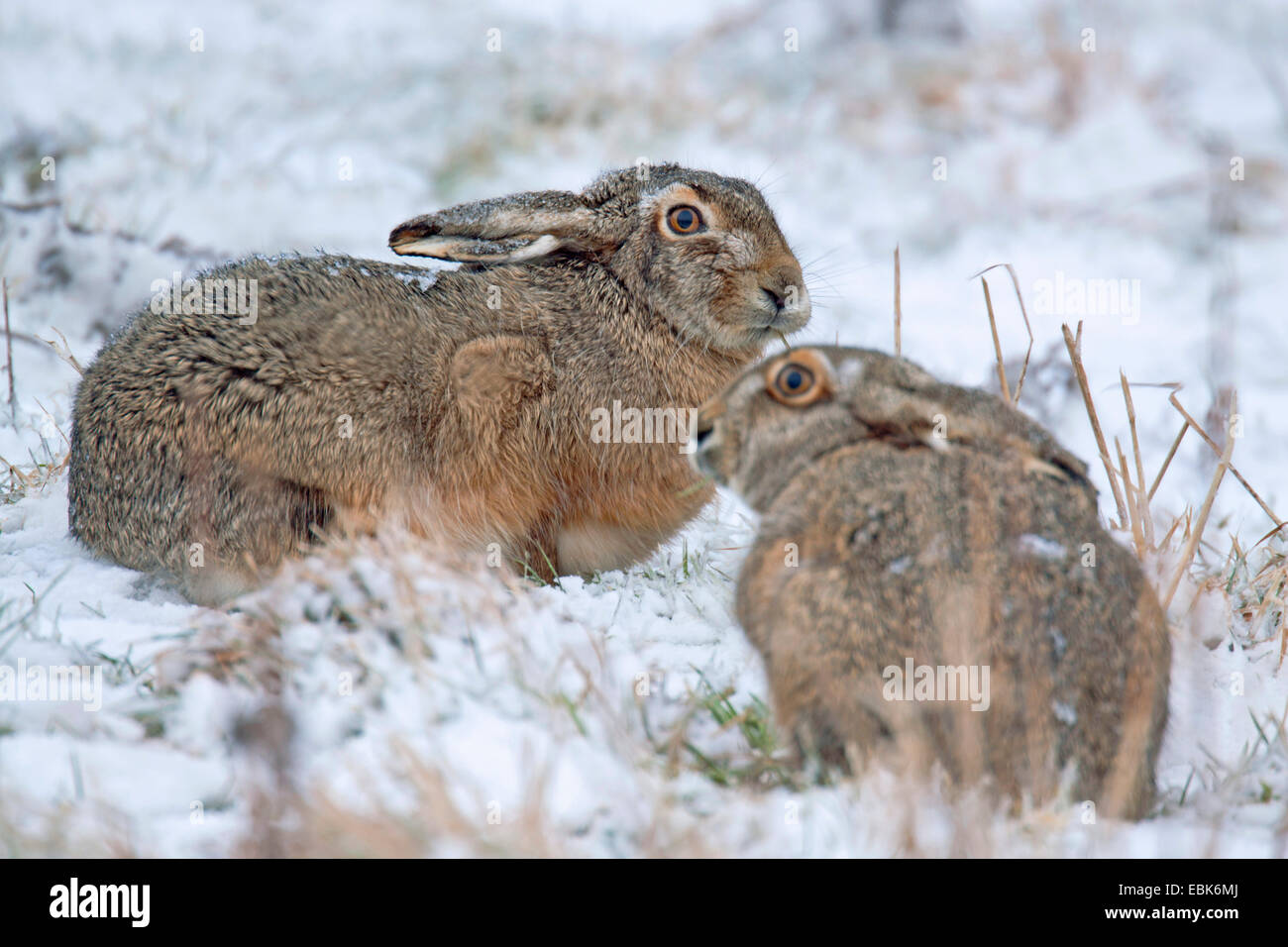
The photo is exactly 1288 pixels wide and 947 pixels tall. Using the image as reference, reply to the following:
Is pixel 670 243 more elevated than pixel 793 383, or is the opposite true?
pixel 670 243

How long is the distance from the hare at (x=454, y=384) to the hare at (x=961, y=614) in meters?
1.83

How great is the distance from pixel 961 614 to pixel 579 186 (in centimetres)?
918

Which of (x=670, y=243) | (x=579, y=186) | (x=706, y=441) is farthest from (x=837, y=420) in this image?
(x=579, y=186)

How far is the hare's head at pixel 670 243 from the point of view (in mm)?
5812

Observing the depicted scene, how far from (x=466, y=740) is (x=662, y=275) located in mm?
3119

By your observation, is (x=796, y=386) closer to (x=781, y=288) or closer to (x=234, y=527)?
(x=781, y=288)

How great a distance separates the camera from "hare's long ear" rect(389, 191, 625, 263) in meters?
5.85

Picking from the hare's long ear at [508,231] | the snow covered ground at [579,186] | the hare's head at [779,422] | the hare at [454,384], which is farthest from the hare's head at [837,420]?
the hare's long ear at [508,231]

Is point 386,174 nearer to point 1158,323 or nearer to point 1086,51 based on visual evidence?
point 1158,323

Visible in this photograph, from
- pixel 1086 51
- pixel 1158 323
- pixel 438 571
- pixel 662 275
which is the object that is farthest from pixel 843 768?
pixel 1086 51

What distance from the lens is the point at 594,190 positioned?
6.24m

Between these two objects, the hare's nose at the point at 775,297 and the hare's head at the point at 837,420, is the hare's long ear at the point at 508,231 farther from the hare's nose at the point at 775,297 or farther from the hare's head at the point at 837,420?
the hare's head at the point at 837,420

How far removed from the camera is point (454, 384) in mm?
5312

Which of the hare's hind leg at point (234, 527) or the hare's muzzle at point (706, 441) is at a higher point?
the hare's muzzle at point (706, 441)
